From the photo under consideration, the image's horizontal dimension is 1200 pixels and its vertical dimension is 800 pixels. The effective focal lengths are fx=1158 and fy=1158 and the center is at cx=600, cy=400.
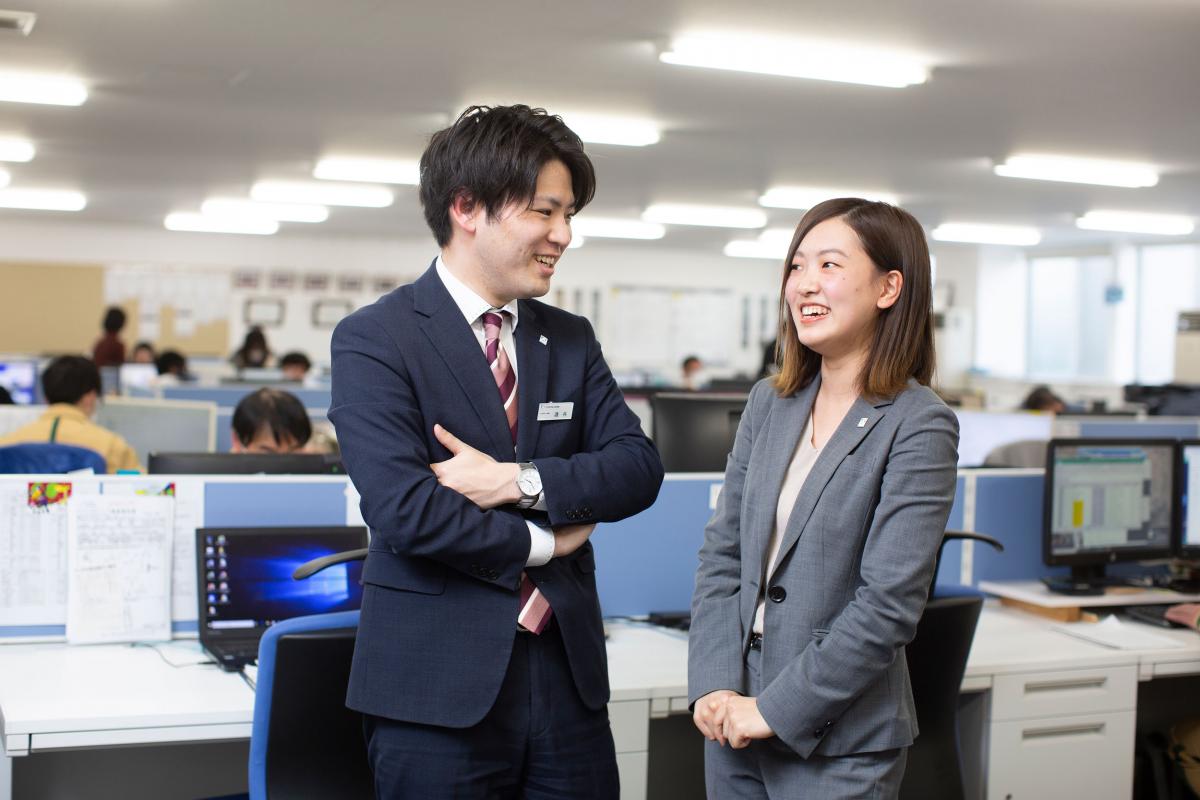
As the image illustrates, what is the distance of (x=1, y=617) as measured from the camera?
8.64 feet

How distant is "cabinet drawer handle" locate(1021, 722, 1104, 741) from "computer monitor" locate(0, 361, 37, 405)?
7.80m

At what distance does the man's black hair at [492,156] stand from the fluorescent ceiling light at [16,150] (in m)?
7.26

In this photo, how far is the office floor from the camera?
2.66m

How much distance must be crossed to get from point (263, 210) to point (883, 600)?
10.2 metres

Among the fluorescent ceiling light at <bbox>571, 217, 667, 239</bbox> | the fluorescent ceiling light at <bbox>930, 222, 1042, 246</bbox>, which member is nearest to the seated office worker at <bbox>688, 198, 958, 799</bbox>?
the fluorescent ceiling light at <bbox>571, 217, 667, 239</bbox>

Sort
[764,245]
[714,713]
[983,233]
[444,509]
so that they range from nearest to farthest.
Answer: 1. [444,509]
2. [714,713]
3. [983,233]
4. [764,245]

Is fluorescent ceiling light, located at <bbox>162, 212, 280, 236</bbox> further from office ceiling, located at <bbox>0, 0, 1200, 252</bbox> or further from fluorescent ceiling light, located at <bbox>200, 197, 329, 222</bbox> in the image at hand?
office ceiling, located at <bbox>0, 0, 1200, 252</bbox>

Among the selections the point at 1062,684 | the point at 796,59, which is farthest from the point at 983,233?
the point at 1062,684

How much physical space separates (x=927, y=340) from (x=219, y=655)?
5.37 feet

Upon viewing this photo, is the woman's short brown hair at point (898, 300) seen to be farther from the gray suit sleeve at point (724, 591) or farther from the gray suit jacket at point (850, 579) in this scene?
the gray suit sleeve at point (724, 591)

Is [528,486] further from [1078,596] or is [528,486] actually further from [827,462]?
[1078,596]

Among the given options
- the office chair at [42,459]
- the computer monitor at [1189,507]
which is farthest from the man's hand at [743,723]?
the office chair at [42,459]

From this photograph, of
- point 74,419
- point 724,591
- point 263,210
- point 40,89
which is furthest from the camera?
point 263,210

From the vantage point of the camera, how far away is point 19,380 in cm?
857
